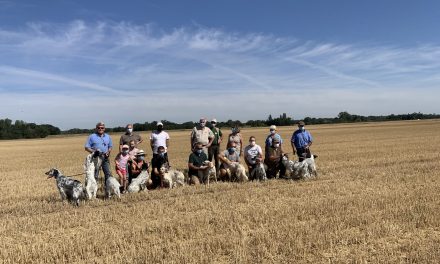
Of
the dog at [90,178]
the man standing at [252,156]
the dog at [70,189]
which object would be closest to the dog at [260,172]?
the man standing at [252,156]

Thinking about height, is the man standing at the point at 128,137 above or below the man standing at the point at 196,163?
above

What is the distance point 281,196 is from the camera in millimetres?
9344

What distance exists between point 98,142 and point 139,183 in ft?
4.99

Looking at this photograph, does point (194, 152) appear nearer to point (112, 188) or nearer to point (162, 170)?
point (162, 170)

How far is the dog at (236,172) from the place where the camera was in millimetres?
11867

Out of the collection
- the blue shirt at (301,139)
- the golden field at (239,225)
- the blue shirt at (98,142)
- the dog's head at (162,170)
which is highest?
the blue shirt at (98,142)

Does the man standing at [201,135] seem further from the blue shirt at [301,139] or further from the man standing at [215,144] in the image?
the blue shirt at [301,139]

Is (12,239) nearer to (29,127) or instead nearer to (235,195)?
(235,195)

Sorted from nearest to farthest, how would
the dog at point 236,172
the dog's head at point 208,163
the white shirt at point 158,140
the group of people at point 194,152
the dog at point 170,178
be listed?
the group of people at point 194,152 < the dog at point 170,178 < the white shirt at point 158,140 < the dog's head at point 208,163 < the dog at point 236,172

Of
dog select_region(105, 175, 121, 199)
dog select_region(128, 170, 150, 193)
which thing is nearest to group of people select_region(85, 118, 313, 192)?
dog select_region(128, 170, 150, 193)

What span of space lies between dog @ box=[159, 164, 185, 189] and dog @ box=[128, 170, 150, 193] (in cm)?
52

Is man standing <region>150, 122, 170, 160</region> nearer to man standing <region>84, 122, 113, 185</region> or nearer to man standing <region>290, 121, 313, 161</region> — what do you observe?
man standing <region>84, 122, 113, 185</region>

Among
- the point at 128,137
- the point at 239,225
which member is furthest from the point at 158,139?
the point at 239,225

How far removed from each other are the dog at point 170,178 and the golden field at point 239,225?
492 millimetres
